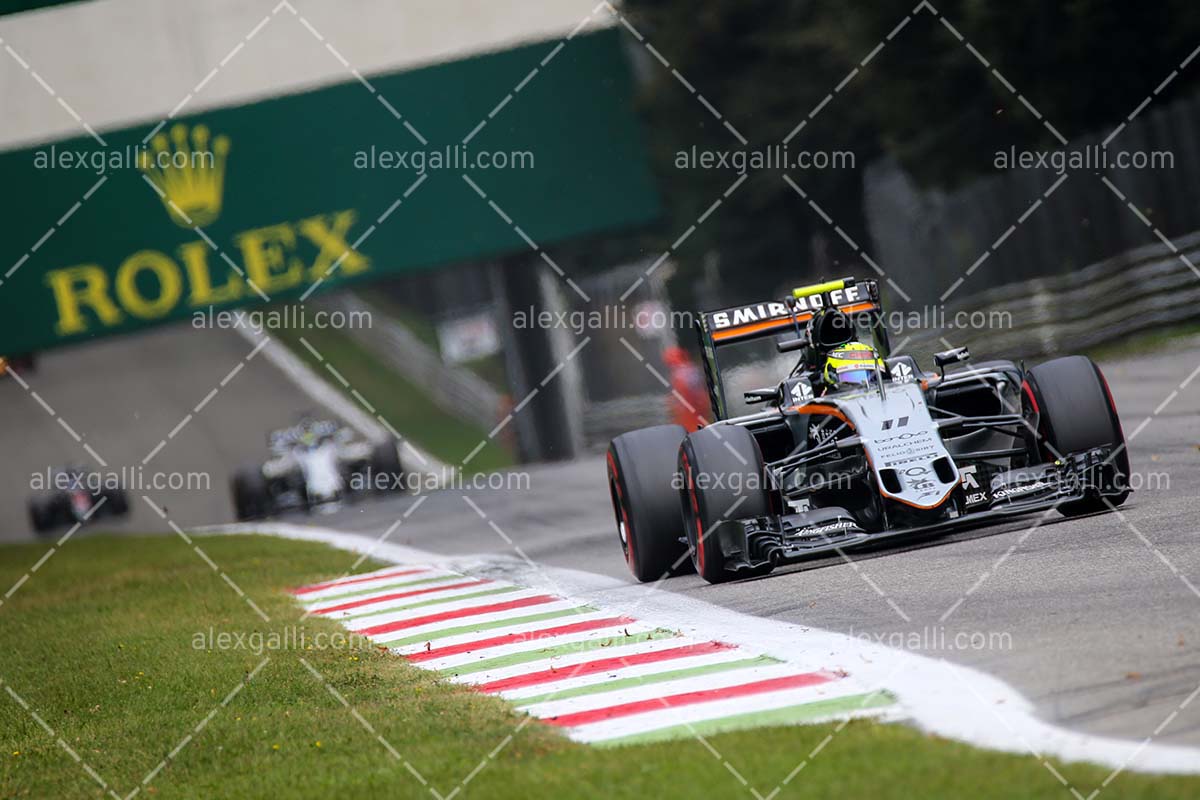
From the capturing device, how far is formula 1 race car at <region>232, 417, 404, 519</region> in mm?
26547

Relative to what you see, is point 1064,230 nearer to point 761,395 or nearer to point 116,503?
point 761,395

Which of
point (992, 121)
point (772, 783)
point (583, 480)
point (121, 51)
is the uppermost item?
point (121, 51)

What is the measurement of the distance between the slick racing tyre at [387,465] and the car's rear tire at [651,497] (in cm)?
1636

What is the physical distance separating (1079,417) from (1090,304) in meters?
14.0

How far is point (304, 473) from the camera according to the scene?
26.8 m

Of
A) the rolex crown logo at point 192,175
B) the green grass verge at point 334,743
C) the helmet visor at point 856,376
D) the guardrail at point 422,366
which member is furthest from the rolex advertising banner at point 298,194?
the helmet visor at point 856,376

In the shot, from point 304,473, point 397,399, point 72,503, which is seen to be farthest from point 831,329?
point 397,399

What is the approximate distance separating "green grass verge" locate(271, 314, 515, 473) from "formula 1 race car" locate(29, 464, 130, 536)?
8.07 m

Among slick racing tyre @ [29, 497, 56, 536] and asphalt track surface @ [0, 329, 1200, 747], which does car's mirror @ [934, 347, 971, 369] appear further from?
slick racing tyre @ [29, 497, 56, 536]

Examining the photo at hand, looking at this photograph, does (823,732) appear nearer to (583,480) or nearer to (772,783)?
(772,783)

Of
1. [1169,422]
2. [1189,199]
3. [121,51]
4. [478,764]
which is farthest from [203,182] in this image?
[478,764]

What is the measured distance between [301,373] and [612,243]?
45.4ft

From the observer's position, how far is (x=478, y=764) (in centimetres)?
625

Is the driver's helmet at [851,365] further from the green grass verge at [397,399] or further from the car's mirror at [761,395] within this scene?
the green grass verge at [397,399]
